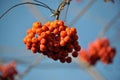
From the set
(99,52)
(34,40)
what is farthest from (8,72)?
(34,40)

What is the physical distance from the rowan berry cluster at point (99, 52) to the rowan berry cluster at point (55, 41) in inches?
141

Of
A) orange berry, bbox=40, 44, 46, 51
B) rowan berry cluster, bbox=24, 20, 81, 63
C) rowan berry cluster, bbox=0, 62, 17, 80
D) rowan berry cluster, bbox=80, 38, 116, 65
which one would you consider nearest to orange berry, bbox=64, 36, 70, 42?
rowan berry cluster, bbox=24, 20, 81, 63

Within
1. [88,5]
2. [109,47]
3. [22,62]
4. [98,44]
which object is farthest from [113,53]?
[22,62]

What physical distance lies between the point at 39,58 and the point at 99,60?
233 cm

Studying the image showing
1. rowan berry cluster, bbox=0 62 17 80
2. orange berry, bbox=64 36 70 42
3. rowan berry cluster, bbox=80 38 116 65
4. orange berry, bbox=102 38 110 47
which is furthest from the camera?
orange berry, bbox=102 38 110 47

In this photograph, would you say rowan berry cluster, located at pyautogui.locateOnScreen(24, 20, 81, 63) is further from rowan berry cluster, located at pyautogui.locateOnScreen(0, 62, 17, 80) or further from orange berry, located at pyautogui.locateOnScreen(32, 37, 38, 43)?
rowan berry cluster, located at pyautogui.locateOnScreen(0, 62, 17, 80)

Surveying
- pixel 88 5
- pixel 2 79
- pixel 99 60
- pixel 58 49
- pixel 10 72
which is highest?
pixel 99 60

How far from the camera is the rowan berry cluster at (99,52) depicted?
20.7ft

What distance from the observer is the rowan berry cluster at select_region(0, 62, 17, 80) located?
561 centimetres

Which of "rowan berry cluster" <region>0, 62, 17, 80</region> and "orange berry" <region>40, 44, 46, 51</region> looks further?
"rowan berry cluster" <region>0, 62, 17, 80</region>

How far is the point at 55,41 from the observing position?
2684 mm

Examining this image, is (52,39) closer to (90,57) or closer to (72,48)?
(72,48)

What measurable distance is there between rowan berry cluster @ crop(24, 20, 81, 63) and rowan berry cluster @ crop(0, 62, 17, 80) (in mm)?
2781

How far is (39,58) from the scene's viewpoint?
195 inches
